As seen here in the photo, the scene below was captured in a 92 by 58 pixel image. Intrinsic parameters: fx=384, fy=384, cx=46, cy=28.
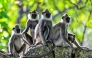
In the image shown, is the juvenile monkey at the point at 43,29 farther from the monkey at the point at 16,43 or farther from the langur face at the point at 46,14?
the monkey at the point at 16,43

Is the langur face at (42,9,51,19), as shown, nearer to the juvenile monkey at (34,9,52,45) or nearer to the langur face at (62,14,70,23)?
the juvenile monkey at (34,9,52,45)

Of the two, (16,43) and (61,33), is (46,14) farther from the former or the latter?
(16,43)

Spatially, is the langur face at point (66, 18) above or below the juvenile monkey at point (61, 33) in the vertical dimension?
above

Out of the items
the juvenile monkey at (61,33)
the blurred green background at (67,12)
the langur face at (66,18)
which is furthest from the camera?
the blurred green background at (67,12)

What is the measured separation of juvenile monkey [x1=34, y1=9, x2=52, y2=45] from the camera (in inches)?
440

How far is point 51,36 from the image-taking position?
464 inches

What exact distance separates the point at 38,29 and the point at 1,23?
4.61 ft

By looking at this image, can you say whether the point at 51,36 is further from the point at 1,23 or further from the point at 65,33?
the point at 1,23

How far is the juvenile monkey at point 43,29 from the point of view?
11174 millimetres

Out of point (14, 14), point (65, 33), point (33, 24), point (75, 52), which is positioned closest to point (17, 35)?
point (33, 24)

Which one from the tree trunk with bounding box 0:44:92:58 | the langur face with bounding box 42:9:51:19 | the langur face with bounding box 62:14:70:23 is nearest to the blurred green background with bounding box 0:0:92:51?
the langur face with bounding box 62:14:70:23

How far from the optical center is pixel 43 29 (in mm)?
11461

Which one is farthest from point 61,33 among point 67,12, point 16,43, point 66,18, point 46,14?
point 67,12

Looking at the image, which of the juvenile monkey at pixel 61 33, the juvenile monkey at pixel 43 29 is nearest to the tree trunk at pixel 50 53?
the juvenile monkey at pixel 43 29
